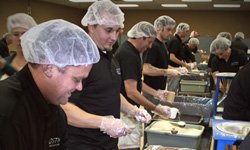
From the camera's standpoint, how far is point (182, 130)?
2.02 metres

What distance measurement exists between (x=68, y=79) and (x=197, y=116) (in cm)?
187

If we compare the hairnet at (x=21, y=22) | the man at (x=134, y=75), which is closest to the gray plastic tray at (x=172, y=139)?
the man at (x=134, y=75)

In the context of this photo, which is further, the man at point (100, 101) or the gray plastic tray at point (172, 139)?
the gray plastic tray at point (172, 139)

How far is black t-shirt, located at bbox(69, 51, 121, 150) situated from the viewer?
132 cm

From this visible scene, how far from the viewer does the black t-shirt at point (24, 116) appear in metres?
0.73

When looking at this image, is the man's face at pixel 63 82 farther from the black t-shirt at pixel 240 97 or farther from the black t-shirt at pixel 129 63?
the black t-shirt at pixel 240 97

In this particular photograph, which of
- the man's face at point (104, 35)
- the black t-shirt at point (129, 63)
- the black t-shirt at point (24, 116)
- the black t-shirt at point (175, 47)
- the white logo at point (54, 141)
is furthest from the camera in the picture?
the black t-shirt at point (175, 47)

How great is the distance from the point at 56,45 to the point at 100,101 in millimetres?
540

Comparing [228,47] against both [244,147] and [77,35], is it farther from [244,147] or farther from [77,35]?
[77,35]

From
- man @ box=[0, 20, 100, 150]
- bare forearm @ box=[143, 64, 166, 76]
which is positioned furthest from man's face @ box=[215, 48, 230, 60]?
man @ box=[0, 20, 100, 150]

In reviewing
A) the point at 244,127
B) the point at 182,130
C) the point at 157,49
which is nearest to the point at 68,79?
the point at 244,127

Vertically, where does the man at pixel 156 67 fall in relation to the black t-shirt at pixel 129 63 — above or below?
below

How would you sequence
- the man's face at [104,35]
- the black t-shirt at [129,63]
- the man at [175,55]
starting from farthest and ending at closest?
the man at [175,55] < the black t-shirt at [129,63] < the man's face at [104,35]

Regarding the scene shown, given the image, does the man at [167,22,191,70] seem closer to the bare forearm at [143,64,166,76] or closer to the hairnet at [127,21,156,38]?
the bare forearm at [143,64,166,76]
